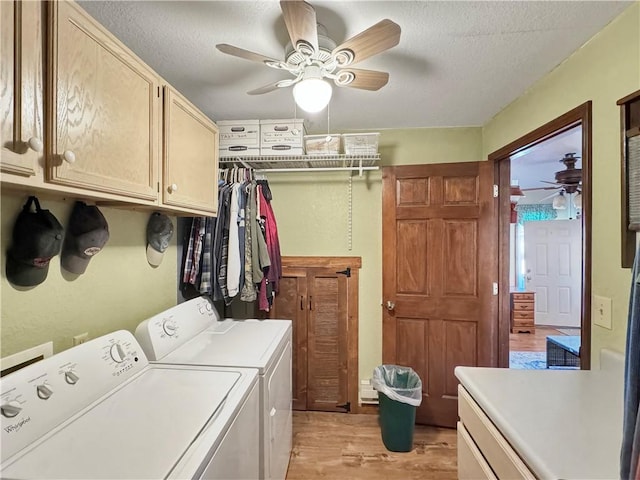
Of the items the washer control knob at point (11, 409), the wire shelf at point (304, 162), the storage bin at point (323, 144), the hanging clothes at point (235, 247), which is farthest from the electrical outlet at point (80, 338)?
the storage bin at point (323, 144)

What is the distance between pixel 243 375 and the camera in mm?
1283

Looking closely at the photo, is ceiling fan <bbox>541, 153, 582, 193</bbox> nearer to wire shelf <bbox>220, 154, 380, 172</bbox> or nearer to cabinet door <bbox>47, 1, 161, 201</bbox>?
wire shelf <bbox>220, 154, 380, 172</bbox>

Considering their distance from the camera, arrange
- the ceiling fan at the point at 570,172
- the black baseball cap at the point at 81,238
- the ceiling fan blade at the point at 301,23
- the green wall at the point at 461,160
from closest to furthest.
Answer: the ceiling fan blade at the point at 301,23, the green wall at the point at 461,160, the black baseball cap at the point at 81,238, the ceiling fan at the point at 570,172

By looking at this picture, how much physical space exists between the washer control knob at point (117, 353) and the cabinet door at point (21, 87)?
746 millimetres

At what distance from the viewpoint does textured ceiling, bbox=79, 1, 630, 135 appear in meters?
1.26

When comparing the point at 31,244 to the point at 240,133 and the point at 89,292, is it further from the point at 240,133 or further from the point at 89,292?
the point at 240,133

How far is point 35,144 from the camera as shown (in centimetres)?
78

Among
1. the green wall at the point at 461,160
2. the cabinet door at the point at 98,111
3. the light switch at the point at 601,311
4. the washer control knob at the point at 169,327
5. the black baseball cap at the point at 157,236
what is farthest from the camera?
the black baseball cap at the point at 157,236

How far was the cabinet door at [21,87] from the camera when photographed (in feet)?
2.39

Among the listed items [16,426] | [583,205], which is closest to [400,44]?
[583,205]

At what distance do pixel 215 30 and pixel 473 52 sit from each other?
1263 millimetres

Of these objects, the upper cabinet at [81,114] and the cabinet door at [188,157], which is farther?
the cabinet door at [188,157]

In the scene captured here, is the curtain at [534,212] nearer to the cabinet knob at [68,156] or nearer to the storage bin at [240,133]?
the storage bin at [240,133]

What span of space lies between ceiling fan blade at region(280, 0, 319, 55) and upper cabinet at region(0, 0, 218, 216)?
614 millimetres
